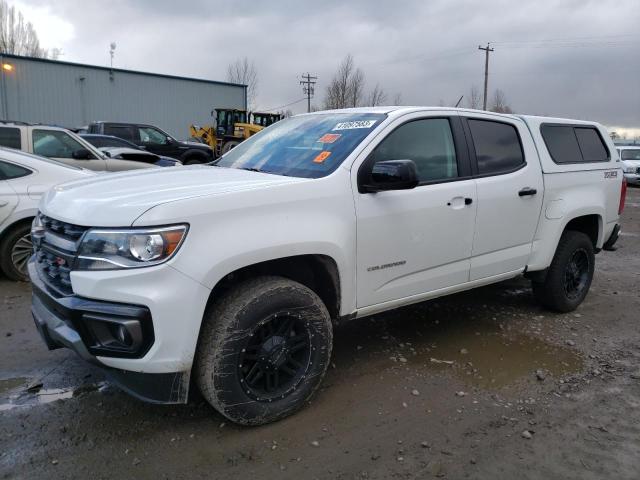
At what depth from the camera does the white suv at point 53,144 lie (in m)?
7.68

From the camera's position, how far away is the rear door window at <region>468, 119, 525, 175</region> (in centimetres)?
406

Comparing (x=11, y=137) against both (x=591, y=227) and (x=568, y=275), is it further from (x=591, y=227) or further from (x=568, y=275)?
(x=591, y=227)

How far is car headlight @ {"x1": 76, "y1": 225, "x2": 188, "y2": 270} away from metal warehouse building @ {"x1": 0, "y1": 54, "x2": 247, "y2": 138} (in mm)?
31006

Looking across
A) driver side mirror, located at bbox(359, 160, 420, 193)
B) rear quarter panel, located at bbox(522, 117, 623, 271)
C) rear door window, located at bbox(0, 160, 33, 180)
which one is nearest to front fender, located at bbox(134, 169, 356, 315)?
driver side mirror, located at bbox(359, 160, 420, 193)

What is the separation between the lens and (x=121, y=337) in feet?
8.10

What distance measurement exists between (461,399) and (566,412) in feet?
2.06

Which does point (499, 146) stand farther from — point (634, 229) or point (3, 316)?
point (634, 229)

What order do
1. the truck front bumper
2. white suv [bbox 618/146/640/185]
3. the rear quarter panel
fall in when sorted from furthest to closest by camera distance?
A: white suv [bbox 618/146/640/185] → the rear quarter panel → the truck front bumper

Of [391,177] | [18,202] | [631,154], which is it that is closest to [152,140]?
[18,202]

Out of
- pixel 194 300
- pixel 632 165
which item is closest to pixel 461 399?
pixel 194 300

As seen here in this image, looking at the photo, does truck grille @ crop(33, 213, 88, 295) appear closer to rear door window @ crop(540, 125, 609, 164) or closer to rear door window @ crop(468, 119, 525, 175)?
rear door window @ crop(468, 119, 525, 175)

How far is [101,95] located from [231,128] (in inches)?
446

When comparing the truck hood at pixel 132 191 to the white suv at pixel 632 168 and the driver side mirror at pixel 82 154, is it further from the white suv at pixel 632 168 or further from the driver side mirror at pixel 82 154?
the white suv at pixel 632 168

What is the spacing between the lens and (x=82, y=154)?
7812mm
